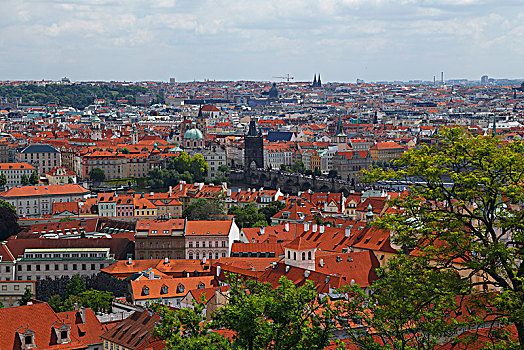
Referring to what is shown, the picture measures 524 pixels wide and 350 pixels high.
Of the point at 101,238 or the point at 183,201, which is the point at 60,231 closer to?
the point at 101,238

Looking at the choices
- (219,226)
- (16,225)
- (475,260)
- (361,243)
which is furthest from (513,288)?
(16,225)

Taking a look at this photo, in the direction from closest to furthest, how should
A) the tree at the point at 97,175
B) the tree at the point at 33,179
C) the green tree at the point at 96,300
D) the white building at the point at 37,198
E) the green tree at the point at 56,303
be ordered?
the green tree at the point at 96,300
the green tree at the point at 56,303
the white building at the point at 37,198
the tree at the point at 33,179
the tree at the point at 97,175

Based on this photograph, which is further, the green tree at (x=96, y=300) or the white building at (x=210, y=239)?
the white building at (x=210, y=239)

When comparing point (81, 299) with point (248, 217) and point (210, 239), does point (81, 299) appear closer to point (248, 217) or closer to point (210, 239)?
point (210, 239)

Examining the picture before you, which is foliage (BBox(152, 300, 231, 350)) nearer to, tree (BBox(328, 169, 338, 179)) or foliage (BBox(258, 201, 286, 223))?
Answer: foliage (BBox(258, 201, 286, 223))

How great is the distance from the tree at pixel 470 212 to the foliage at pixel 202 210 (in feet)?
222

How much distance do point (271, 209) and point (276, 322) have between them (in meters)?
64.6

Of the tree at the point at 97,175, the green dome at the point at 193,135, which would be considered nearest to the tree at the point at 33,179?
the tree at the point at 97,175

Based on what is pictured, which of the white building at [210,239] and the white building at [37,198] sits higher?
the white building at [210,239]

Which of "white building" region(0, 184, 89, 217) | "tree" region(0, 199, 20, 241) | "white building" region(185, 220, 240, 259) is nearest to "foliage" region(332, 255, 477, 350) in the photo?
"white building" region(185, 220, 240, 259)

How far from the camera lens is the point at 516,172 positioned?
18891mm

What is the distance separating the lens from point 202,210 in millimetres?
88375

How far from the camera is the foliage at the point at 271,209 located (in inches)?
3469

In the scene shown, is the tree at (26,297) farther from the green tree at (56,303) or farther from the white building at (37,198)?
the white building at (37,198)
